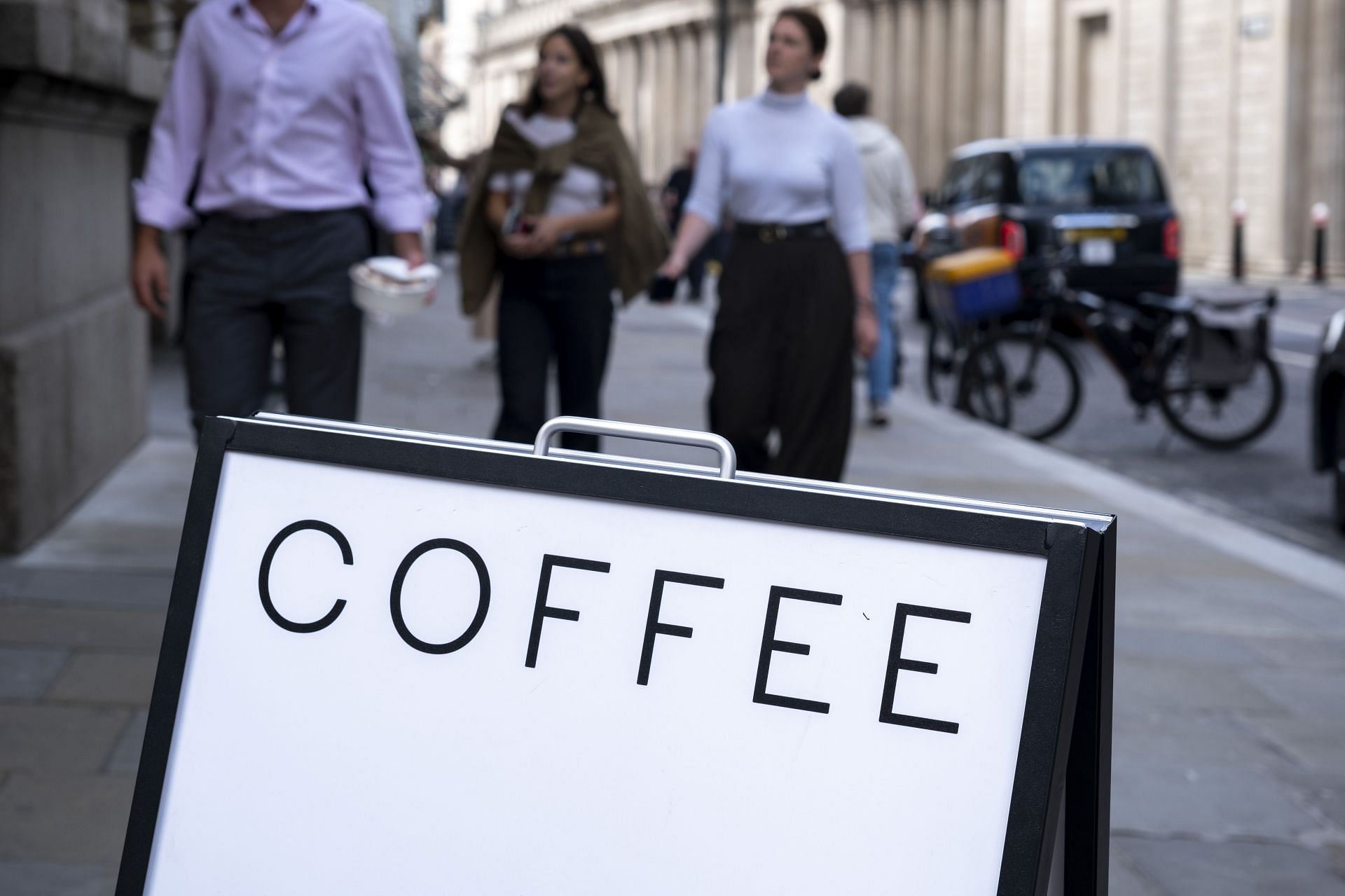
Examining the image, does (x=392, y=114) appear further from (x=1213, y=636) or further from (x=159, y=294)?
(x=1213, y=636)

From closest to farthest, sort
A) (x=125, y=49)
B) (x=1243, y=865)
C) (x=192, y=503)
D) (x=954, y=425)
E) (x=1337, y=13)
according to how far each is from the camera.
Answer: (x=192, y=503) → (x=1243, y=865) → (x=125, y=49) → (x=954, y=425) → (x=1337, y=13)

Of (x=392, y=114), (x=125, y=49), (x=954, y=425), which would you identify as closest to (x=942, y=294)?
(x=954, y=425)

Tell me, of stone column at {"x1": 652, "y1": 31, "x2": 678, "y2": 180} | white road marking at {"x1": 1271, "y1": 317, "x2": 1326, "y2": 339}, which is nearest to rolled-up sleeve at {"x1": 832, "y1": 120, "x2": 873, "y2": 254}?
white road marking at {"x1": 1271, "y1": 317, "x2": 1326, "y2": 339}

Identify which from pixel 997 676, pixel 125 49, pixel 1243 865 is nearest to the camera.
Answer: pixel 997 676

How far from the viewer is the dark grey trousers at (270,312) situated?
4.38m

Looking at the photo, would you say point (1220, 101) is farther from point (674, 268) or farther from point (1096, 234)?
point (674, 268)

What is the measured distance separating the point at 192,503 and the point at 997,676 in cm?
95

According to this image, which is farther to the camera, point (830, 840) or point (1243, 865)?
point (1243, 865)

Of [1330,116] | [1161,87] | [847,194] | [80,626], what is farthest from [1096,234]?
[1161,87]

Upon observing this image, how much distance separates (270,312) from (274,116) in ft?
1.48

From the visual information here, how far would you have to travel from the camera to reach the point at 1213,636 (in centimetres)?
564

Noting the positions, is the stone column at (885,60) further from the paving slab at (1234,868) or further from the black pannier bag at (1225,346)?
the paving slab at (1234,868)

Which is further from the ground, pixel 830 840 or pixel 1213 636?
pixel 830 840

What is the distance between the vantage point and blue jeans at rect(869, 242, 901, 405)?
1023 cm
